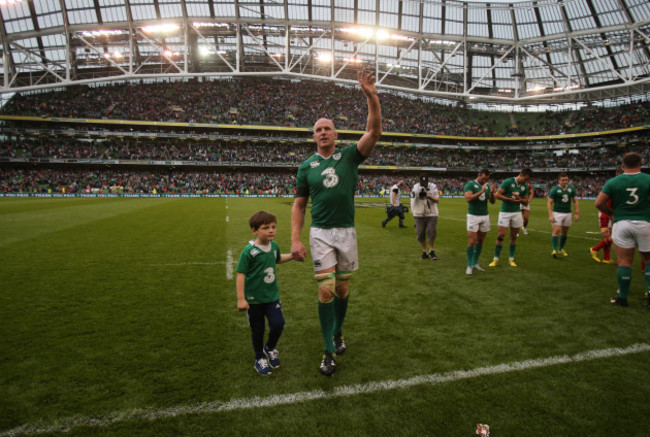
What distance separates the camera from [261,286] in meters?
3.03

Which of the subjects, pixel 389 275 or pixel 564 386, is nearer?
pixel 564 386

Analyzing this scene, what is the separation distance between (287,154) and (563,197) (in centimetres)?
4558

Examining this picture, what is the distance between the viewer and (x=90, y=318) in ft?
13.8

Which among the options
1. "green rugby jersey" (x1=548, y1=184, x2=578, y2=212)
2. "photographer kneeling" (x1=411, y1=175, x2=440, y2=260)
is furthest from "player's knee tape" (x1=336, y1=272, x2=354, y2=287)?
"green rugby jersey" (x1=548, y1=184, x2=578, y2=212)

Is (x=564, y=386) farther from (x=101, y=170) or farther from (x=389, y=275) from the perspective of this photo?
(x=101, y=170)

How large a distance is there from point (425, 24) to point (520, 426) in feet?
141

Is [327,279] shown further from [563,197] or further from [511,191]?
[563,197]

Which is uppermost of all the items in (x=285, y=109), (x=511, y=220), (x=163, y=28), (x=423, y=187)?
(x=163, y=28)

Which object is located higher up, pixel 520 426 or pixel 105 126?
pixel 105 126

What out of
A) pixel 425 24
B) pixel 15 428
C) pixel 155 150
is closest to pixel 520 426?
pixel 15 428

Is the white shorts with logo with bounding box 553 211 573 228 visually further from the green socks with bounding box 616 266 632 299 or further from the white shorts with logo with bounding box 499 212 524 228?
the green socks with bounding box 616 266 632 299

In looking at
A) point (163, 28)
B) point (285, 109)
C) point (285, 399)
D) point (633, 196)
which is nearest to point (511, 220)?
point (633, 196)

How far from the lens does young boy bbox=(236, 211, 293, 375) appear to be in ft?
9.82

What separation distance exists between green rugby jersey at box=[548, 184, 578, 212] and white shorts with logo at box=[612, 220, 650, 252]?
356cm
